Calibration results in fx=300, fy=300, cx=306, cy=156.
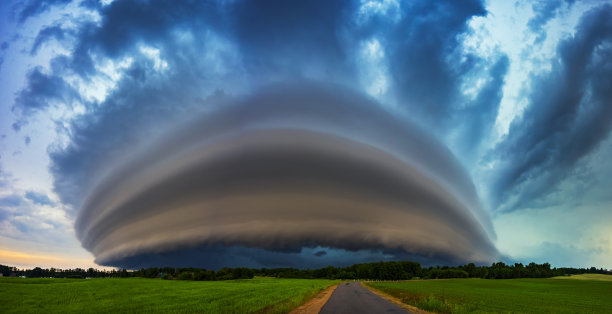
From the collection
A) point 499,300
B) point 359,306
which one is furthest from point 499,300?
point 359,306

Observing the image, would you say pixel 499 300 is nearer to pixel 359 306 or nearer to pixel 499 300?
pixel 499 300

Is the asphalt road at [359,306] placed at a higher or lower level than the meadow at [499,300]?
higher

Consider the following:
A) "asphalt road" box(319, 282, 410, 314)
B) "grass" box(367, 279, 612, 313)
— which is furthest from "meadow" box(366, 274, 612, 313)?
"asphalt road" box(319, 282, 410, 314)

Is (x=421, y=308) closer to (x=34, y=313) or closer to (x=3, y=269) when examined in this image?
(x=34, y=313)

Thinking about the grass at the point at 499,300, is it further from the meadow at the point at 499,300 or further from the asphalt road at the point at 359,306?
the asphalt road at the point at 359,306

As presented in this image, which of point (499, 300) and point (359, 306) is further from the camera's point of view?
point (499, 300)

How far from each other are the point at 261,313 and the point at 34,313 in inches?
801

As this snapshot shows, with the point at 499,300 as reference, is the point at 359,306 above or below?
above

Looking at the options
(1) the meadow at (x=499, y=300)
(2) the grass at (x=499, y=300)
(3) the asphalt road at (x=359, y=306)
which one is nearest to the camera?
(3) the asphalt road at (x=359, y=306)

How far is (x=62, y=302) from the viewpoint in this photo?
117 ft

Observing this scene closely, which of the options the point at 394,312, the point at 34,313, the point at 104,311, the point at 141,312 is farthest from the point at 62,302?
the point at 394,312

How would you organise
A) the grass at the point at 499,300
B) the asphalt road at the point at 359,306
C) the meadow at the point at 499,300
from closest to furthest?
1. the asphalt road at the point at 359,306
2. the grass at the point at 499,300
3. the meadow at the point at 499,300

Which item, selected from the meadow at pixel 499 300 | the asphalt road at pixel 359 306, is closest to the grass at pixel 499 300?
the meadow at pixel 499 300

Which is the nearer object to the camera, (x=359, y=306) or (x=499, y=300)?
(x=359, y=306)
